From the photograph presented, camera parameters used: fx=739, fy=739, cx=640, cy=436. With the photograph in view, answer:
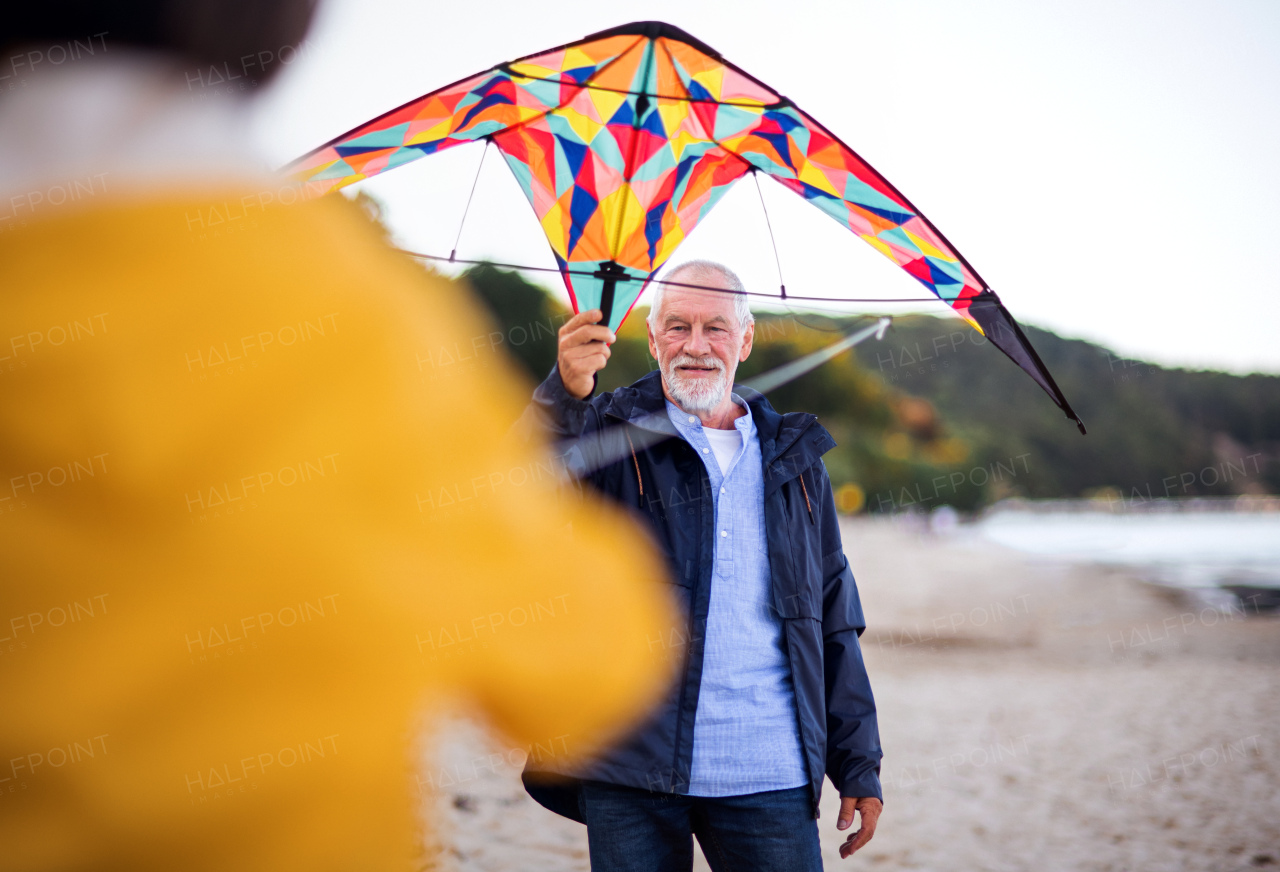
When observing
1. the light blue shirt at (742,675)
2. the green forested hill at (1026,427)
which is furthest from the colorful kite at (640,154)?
the green forested hill at (1026,427)

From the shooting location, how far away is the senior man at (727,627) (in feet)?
5.52

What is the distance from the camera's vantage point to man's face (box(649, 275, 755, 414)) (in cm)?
200

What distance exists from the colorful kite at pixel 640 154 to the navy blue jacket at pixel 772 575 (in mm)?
359

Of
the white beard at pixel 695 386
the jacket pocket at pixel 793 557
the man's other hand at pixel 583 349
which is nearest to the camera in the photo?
the man's other hand at pixel 583 349

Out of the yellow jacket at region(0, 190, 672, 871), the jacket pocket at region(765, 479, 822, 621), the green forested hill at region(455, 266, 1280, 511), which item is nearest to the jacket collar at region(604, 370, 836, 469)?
the jacket pocket at region(765, 479, 822, 621)

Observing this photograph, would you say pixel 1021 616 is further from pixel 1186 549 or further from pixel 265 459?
pixel 1186 549

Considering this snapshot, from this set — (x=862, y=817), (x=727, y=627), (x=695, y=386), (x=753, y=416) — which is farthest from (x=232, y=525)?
(x=862, y=817)

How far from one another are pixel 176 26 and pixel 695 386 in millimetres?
1621

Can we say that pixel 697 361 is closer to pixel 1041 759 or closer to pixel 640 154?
pixel 640 154

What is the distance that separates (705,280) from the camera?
6.85 feet

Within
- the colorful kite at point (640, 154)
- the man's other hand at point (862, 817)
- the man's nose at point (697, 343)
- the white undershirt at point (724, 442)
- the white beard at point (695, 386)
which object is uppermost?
the colorful kite at point (640, 154)

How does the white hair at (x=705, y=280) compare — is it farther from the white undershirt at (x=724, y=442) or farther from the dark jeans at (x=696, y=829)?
the dark jeans at (x=696, y=829)

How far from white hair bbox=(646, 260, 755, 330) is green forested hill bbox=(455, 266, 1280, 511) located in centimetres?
4085

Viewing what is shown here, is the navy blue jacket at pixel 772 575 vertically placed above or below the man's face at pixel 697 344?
below
